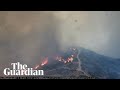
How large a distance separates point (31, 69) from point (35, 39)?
46 centimetres

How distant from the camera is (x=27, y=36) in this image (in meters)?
4.25

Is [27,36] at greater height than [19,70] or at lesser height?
greater

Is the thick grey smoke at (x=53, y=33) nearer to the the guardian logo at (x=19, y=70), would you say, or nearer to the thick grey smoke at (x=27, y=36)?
the thick grey smoke at (x=27, y=36)

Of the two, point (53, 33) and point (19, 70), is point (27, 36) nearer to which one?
point (53, 33)

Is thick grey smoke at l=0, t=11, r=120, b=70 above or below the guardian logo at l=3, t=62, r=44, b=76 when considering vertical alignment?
above

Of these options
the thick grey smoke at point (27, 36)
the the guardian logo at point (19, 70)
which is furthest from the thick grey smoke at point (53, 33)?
the the guardian logo at point (19, 70)

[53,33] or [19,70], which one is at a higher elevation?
[53,33]

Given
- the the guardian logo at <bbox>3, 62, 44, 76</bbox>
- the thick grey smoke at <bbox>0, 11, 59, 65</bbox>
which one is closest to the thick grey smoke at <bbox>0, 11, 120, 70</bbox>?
the thick grey smoke at <bbox>0, 11, 59, 65</bbox>

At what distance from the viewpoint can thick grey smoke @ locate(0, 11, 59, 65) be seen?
421 centimetres

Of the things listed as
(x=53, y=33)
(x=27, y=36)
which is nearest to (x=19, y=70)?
(x=27, y=36)

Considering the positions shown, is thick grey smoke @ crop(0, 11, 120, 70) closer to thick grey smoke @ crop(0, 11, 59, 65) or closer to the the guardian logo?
thick grey smoke @ crop(0, 11, 59, 65)
